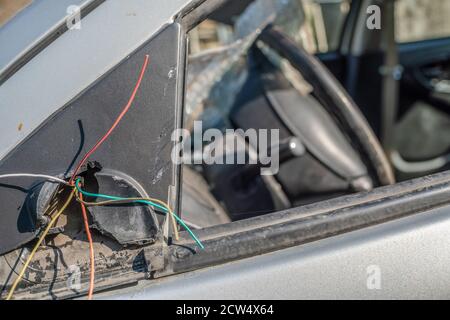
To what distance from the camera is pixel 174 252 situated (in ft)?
4.77

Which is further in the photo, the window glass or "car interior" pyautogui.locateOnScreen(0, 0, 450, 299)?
the window glass

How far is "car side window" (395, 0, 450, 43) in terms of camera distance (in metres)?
7.33

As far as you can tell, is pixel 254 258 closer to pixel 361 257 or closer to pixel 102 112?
pixel 361 257

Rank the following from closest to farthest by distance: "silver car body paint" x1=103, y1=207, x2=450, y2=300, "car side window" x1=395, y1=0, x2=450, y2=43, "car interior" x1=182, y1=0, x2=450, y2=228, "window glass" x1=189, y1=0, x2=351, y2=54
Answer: "silver car body paint" x1=103, y1=207, x2=450, y2=300, "car interior" x1=182, y1=0, x2=450, y2=228, "window glass" x1=189, y1=0, x2=351, y2=54, "car side window" x1=395, y1=0, x2=450, y2=43

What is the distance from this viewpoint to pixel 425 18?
7820mm

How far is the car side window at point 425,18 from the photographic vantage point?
733cm

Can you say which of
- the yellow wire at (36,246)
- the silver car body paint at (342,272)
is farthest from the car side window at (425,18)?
the yellow wire at (36,246)

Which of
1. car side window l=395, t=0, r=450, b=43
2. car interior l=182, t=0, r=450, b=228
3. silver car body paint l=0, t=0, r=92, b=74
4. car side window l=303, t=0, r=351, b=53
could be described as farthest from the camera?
car side window l=395, t=0, r=450, b=43

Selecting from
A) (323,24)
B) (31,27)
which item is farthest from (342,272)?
(323,24)

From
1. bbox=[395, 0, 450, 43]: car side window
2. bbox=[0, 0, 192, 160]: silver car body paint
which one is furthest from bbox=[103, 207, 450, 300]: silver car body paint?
bbox=[395, 0, 450, 43]: car side window

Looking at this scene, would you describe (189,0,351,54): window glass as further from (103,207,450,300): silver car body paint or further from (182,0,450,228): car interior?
(103,207,450,300): silver car body paint

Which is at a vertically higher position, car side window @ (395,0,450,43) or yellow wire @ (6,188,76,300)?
yellow wire @ (6,188,76,300)

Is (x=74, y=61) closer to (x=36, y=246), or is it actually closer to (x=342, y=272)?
(x=36, y=246)

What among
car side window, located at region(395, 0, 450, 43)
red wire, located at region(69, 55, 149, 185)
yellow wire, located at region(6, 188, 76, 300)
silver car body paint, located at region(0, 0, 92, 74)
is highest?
silver car body paint, located at region(0, 0, 92, 74)
